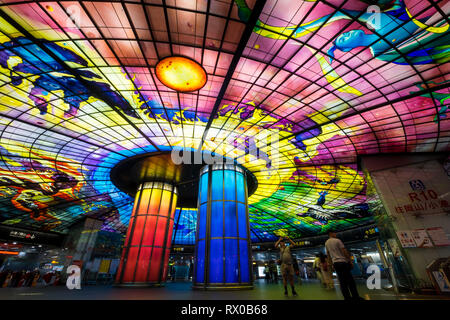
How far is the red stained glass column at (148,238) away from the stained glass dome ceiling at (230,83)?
5.29m

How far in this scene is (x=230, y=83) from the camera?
10953 millimetres

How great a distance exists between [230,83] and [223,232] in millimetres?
10387

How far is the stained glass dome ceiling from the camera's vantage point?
762 cm

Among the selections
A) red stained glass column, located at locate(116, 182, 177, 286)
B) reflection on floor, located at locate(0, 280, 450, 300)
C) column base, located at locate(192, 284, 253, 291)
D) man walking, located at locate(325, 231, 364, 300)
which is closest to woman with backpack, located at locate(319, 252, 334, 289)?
reflection on floor, located at locate(0, 280, 450, 300)

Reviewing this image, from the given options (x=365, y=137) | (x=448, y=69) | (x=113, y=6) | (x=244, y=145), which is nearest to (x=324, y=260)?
(x=365, y=137)

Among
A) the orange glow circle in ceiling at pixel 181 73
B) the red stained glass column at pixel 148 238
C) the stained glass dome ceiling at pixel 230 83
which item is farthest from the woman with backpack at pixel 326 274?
the red stained glass column at pixel 148 238

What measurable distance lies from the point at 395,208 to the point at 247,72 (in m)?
12.4

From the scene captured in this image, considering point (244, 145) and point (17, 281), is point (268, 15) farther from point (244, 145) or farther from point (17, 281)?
point (17, 281)

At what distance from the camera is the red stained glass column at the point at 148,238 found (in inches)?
703

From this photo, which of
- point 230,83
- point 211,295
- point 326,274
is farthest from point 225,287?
point 230,83

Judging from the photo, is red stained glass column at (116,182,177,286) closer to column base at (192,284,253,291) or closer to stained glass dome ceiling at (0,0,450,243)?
stained glass dome ceiling at (0,0,450,243)

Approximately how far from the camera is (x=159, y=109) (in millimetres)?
13047

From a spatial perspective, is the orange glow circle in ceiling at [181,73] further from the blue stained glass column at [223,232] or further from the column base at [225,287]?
the column base at [225,287]

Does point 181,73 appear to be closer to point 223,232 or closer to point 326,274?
point 223,232
